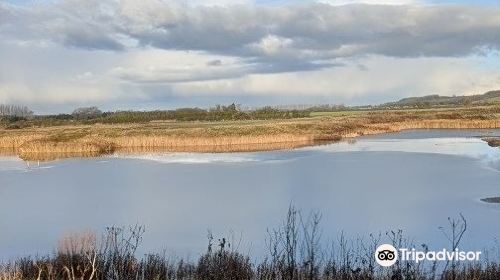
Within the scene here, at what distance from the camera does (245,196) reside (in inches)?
488

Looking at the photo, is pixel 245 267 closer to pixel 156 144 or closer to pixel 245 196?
pixel 245 196

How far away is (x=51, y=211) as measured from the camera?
11.4m

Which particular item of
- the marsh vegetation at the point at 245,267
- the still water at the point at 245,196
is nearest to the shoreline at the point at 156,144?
the still water at the point at 245,196

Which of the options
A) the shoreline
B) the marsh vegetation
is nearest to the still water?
the marsh vegetation

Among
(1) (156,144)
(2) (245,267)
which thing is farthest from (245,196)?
(1) (156,144)

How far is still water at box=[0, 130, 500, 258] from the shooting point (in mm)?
8781

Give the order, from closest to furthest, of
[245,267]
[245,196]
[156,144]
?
1. [245,267]
2. [245,196]
3. [156,144]

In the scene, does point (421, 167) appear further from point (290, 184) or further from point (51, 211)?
point (51, 211)

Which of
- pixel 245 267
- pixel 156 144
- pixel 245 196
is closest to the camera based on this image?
pixel 245 267

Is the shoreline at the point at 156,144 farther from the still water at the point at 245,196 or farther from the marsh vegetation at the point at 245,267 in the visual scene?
the marsh vegetation at the point at 245,267

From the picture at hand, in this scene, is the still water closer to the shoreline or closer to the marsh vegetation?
the marsh vegetation

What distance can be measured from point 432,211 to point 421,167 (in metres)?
6.93

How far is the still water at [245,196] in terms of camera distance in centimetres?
878

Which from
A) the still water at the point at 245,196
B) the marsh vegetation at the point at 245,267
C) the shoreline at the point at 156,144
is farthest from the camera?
the shoreline at the point at 156,144
